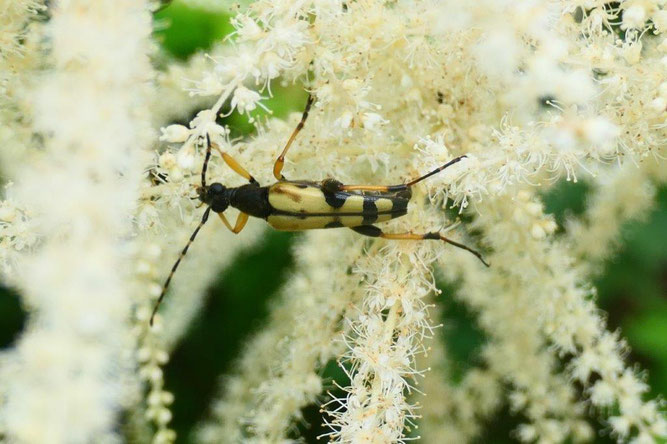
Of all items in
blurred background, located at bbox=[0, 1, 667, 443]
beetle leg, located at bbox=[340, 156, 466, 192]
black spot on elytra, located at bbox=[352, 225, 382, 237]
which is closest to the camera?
beetle leg, located at bbox=[340, 156, 466, 192]

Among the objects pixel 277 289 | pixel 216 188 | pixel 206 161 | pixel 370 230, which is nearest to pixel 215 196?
pixel 216 188

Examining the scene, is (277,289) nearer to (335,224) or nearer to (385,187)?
(335,224)

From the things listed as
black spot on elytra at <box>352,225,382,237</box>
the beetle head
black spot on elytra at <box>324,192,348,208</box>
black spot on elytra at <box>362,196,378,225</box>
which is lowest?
the beetle head

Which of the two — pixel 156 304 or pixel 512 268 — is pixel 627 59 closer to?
pixel 512 268

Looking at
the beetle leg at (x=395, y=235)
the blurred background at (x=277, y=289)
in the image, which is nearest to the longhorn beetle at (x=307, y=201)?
the beetle leg at (x=395, y=235)

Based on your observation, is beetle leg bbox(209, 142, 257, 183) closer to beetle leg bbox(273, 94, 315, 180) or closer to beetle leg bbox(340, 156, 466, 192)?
beetle leg bbox(273, 94, 315, 180)

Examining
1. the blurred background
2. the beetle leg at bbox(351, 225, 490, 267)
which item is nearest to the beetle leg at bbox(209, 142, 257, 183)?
the beetle leg at bbox(351, 225, 490, 267)

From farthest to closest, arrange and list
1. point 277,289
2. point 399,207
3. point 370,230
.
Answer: point 277,289 < point 370,230 < point 399,207
